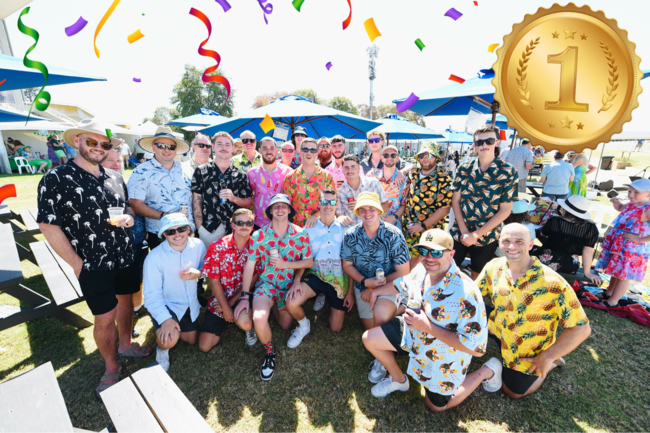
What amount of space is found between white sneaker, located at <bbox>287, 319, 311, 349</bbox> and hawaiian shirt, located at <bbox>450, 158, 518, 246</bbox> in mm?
2355

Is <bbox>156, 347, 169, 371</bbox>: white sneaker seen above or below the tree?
below

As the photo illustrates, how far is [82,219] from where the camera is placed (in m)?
2.44

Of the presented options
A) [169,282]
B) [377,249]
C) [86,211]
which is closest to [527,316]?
[377,249]

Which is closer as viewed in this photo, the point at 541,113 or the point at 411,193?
the point at 541,113

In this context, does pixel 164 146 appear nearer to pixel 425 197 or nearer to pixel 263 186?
pixel 263 186

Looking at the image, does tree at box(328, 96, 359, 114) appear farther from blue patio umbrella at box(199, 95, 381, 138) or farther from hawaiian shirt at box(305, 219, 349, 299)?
hawaiian shirt at box(305, 219, 349, 299)

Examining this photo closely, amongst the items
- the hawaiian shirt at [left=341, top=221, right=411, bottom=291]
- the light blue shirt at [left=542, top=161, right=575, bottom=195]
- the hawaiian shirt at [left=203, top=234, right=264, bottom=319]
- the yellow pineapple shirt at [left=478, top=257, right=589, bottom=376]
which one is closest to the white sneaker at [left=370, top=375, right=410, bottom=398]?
the yellow pineapple shirt at [left=478, top=257, right=589, bottom=376]

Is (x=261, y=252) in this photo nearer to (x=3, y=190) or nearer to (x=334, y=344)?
(x=334, y=344)

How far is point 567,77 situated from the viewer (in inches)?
51.4

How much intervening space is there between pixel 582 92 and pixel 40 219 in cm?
381

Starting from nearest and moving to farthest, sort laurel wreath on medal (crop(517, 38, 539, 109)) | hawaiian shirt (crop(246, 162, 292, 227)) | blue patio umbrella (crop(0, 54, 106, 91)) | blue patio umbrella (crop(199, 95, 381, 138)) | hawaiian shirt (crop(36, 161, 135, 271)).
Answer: laurel wreath on medal (crop(517, 38, 539, 109)) → hawaiian shirt (crop(36, 161, 135, 271)) → blue patio umbrella (crop(0, 54, 106, 91)) → hawaiian shirt (crop(246, 162, 292, 227)) → blue patio umbrella (crop(199, 95, 381, 138))

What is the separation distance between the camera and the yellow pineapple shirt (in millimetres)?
2102

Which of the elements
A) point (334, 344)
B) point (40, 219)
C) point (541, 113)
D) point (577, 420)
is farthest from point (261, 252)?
point (577, 420)

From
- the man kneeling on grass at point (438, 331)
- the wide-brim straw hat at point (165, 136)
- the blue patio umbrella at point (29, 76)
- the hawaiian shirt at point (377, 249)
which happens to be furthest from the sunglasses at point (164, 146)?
the man kneeling on grass at point (438, 331)
